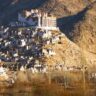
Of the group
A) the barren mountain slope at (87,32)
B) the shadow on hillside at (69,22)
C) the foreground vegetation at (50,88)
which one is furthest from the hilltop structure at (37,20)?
the foreground vegetation at (50,88)

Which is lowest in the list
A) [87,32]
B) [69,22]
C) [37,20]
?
[87,32]

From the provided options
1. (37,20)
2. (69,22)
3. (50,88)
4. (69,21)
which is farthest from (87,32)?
(50,88)

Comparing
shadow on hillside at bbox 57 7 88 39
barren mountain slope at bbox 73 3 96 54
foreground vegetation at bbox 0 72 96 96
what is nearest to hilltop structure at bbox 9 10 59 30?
shadow on hillside at bbox 57 7 88 39

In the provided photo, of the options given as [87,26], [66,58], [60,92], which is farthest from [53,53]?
[60,92]

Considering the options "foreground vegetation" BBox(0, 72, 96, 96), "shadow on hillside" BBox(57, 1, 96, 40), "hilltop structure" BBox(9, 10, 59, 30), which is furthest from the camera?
"shadow on hillside" BBox(57, 1, 96, 40)

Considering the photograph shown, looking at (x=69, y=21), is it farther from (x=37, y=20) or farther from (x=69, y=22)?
(x=37, y=20)

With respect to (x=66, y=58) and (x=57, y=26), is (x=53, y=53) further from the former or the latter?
(x=57, y=26)

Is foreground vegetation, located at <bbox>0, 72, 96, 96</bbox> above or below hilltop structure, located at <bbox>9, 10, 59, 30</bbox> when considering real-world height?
below

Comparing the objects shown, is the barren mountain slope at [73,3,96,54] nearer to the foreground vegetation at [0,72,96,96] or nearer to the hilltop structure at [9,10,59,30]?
the hilltop structure at [9,10,59,30]
